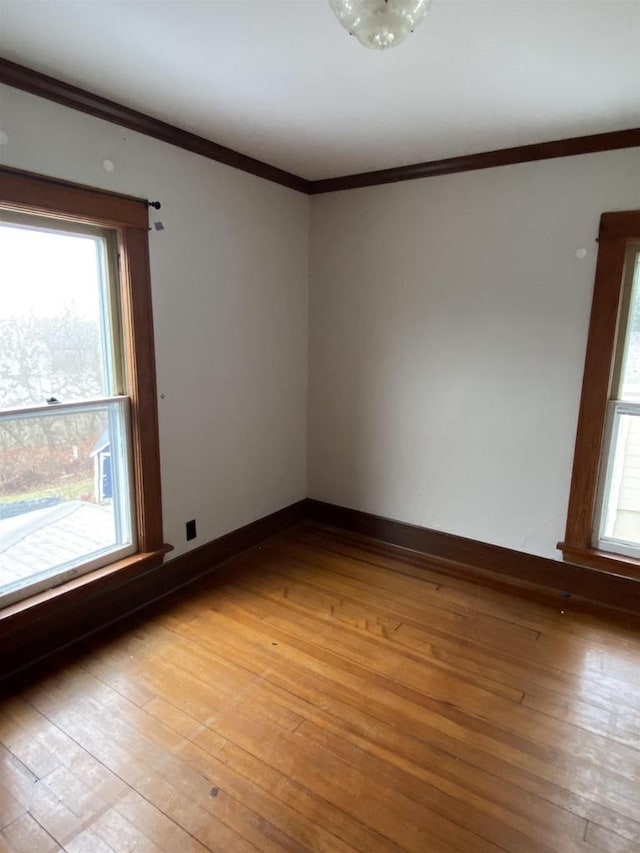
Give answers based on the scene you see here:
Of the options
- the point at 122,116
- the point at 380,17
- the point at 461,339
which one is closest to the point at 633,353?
the point at 461,339

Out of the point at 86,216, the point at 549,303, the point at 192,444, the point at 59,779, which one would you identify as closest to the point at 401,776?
the point at 59,779

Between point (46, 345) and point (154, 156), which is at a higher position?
point (154, 156)

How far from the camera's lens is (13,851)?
1.44 metres

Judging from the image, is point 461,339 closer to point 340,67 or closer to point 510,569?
point 510,569

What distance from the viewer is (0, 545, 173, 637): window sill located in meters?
2.13

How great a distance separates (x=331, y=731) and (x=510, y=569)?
1.64 m

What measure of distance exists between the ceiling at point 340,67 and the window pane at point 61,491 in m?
1.40

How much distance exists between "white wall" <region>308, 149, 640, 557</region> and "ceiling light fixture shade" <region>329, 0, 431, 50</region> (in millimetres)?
1755

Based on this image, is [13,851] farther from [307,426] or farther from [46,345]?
[307,426]

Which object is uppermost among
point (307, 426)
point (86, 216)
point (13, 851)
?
point (86, 216)

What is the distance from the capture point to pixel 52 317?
223 cm

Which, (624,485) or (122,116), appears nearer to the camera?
(122,116)

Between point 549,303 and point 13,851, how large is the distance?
3146mm

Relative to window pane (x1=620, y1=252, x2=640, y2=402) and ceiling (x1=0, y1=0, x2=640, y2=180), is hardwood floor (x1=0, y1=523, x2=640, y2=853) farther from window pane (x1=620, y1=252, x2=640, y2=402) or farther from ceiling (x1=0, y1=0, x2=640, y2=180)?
ceiling (x1=0, y1=0, x2=640, y2=180)
